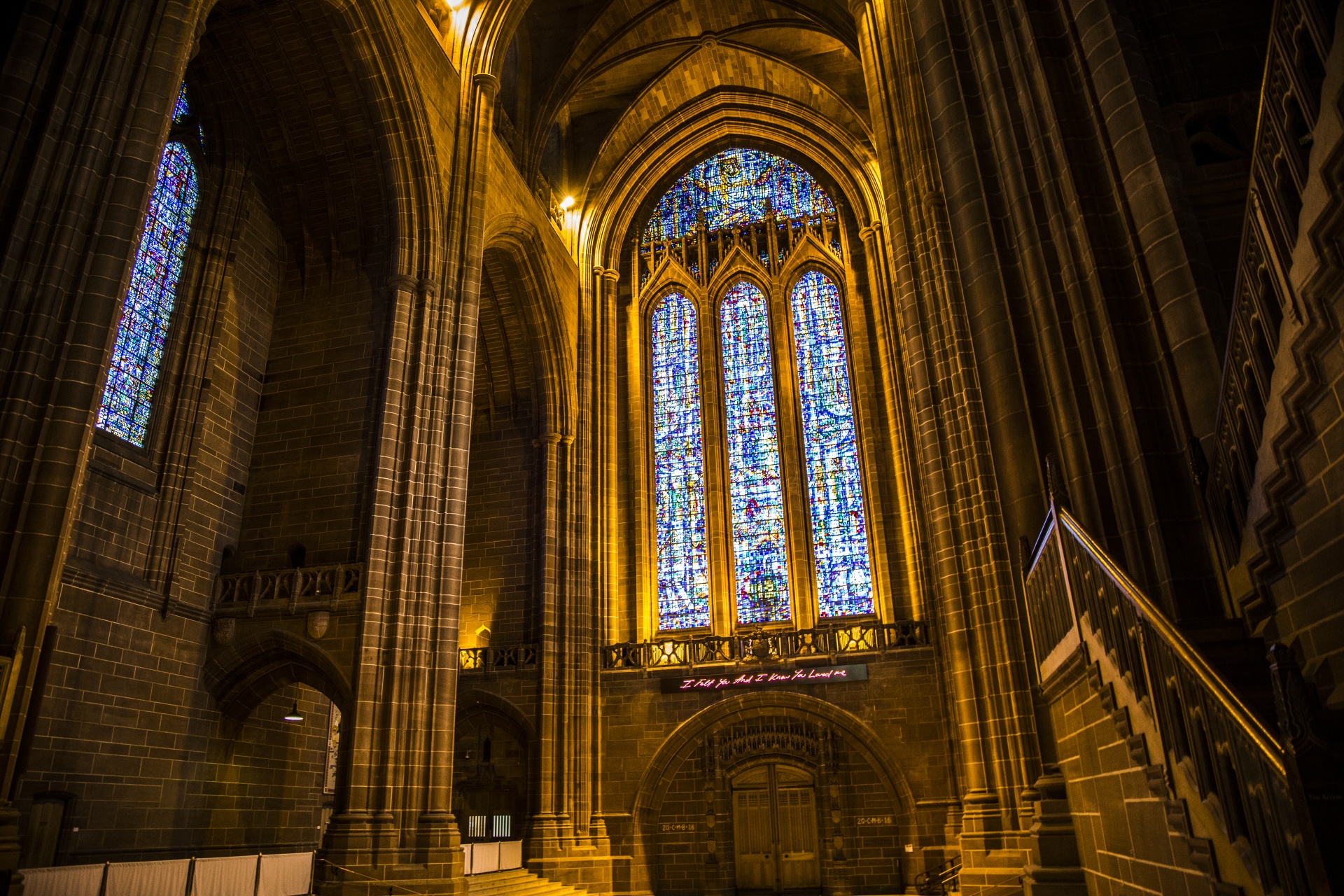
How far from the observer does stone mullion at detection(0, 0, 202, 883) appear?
685cm

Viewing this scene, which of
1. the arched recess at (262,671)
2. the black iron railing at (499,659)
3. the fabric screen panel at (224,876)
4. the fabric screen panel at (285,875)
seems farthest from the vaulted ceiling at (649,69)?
the fabric screen panel at (224,876)

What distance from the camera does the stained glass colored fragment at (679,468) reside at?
1886 cm

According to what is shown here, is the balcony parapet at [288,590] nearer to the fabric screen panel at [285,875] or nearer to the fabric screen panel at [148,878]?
the fabric screen panel at [285,875]

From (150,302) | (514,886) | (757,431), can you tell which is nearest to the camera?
(150,302)

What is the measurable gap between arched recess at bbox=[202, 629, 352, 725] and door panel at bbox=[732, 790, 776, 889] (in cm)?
789

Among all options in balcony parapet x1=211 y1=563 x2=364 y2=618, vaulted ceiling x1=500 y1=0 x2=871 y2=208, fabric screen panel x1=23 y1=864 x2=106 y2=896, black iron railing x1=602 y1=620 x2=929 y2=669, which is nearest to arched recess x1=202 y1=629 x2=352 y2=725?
balcony parapet x1=211 y1=563 x2=364 y2=618

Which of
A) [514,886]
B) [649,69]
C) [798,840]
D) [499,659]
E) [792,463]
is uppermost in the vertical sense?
[649,69]

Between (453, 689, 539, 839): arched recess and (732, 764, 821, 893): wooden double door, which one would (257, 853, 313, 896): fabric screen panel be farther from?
(732, 764, 821, 893): wooden double door

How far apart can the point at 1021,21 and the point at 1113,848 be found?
592 centimetres

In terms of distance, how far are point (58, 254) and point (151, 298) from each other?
21.2 ft

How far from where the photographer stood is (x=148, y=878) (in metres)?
8.37

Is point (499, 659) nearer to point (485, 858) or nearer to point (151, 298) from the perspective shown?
point (485, 858)

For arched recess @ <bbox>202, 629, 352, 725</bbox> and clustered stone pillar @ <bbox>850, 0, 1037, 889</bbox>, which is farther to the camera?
arched recess @ <bbox>202, 629, 352, 725</bbox>

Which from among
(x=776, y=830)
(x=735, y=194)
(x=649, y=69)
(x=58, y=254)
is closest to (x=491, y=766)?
(x=776, y=830)
